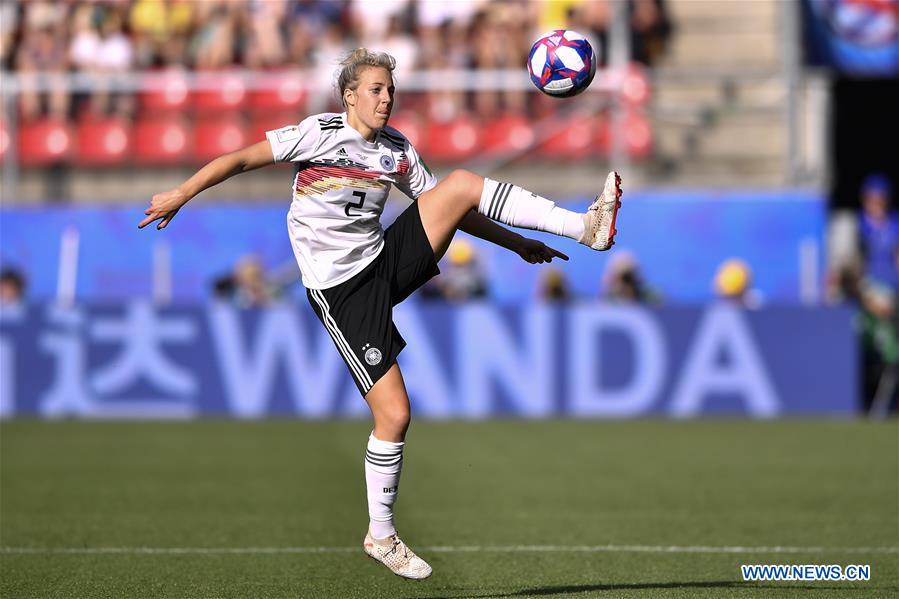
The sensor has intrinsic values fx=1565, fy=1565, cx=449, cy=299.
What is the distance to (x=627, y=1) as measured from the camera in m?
18.4

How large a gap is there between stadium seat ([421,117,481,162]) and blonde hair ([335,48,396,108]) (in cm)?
1143

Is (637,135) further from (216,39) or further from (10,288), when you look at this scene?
(10,288)

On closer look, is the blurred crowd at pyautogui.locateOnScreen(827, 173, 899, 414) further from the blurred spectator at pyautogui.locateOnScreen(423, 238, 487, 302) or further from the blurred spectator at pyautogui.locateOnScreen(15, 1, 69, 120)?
the blurred spectator at pyautogui.locateOnScreen(15, 1, 69, 120)

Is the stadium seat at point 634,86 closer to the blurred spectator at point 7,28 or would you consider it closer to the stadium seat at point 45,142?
the stadium seat at point 45,142

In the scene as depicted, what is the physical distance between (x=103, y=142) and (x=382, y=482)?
13.1 meters

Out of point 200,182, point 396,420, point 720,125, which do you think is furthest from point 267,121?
point 200,182

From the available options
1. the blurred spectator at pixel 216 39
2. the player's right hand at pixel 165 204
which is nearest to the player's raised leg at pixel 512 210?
the player's right hand at pixel 165 204

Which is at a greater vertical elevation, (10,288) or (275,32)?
(275,32)

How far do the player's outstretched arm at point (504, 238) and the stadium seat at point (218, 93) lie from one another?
36.9 feet

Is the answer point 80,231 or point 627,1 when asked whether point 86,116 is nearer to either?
point 80,231

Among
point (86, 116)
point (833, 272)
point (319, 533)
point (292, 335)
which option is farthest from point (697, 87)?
point (319, 533)

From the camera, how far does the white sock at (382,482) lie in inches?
261

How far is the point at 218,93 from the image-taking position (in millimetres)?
18000

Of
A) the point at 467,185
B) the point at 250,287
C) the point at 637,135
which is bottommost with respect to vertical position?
the point at 250,287
